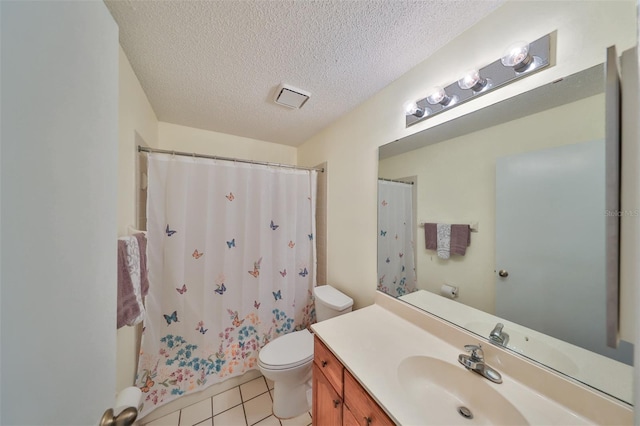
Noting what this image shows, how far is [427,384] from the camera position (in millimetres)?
870

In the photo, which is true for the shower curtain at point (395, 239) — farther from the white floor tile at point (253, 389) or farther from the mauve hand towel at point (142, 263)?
the mauve hand towel at point (142, 263)

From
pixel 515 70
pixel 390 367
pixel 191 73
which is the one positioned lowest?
pixel 390 367

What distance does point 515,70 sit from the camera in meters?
0.81

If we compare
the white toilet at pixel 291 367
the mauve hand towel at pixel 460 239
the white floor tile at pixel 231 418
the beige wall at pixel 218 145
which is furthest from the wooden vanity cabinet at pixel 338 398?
the beige wall at pixel 218 145

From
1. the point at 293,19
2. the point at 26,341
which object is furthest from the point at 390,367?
the point at 293,19

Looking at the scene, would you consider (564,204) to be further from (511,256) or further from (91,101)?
(91,101)

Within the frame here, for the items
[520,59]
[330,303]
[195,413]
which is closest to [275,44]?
[520,59]

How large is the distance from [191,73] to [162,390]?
6.87 ft

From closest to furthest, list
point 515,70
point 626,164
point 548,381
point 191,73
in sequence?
point 626,164 < point 548,381 < point 515,70 < point 191,73

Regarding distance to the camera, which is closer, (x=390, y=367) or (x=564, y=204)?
(x=564, y=204)

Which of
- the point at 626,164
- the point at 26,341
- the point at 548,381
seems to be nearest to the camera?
the point at 26,341

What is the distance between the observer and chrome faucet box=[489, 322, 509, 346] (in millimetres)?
816

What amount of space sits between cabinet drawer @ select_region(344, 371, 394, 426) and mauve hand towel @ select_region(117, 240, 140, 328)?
1.00 meters

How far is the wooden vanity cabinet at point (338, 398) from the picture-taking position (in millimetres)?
746
